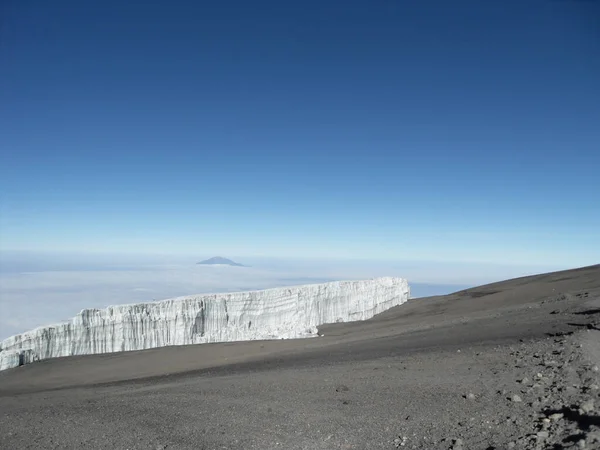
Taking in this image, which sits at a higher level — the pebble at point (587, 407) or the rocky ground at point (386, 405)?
the pebble at point (587, 407)

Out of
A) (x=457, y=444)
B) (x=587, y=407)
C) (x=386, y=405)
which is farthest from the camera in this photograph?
(x=386, y=405)

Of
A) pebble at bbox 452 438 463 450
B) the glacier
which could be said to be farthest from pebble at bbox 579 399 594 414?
the glacier

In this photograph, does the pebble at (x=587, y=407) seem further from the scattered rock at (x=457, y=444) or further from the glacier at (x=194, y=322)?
the glacier at (x=194, y=322)

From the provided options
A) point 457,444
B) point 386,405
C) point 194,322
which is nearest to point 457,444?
point 457,444

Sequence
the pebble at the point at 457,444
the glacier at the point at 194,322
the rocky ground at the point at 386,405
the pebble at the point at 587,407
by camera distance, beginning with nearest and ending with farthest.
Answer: the pebble at the point at 457,444 < the pebble at the point at 587,407 < the rocky ground at the point at 386,405 < the glacier at the point at 194,322

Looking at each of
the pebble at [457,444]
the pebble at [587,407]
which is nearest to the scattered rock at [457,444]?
the pebble at [457,444]

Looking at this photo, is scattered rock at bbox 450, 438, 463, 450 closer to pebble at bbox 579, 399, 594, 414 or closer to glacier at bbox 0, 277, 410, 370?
pebble at bbox 579, 399, 594, 414

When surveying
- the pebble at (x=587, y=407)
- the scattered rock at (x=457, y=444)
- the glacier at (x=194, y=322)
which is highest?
the pebble at (x=587, y=407)

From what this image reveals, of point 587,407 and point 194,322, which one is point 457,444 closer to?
point 587,407

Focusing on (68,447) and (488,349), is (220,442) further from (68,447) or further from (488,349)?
(488,349)
